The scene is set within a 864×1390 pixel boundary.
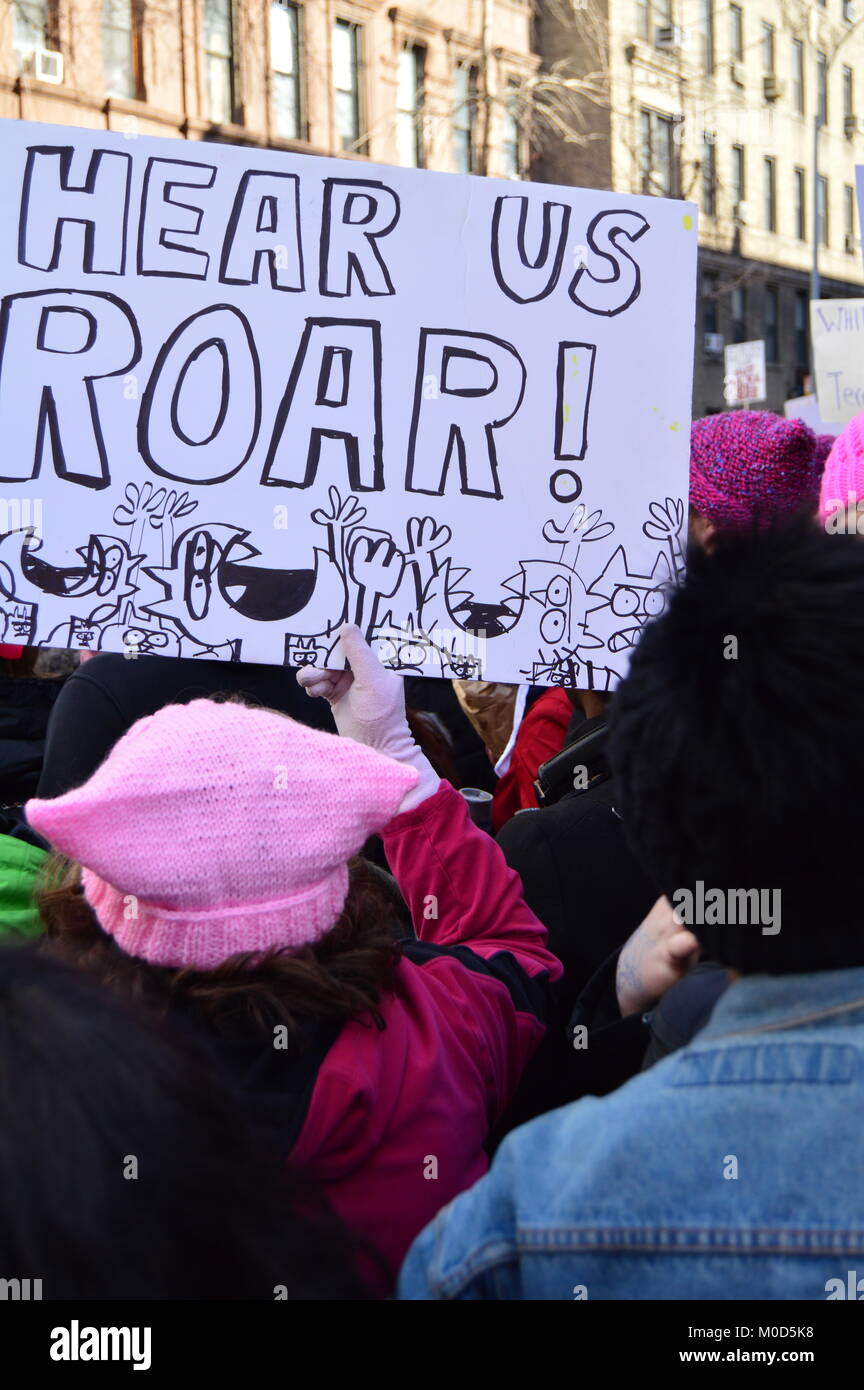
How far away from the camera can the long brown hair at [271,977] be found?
135cm

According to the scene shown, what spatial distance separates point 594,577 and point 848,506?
490mm

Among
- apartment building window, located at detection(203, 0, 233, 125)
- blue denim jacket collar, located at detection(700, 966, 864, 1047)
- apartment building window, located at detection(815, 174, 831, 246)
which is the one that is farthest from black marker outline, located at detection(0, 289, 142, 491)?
apartment building window, located at detection(815, 174, 831, 246)

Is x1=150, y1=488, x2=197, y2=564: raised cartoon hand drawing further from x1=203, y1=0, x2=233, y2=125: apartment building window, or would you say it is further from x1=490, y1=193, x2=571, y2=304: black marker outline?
x1=203, y1=0, x2=233, y2=125: apartment building window

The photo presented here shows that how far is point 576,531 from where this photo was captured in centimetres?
241

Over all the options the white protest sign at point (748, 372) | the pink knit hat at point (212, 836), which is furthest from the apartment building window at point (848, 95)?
the pink knit hat at point (212, 836)

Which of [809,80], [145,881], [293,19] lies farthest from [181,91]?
[809,80]

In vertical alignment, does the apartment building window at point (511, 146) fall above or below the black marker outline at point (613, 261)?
above

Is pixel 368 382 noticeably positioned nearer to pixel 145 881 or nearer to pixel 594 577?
pixel 594 577

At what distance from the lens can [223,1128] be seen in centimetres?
101

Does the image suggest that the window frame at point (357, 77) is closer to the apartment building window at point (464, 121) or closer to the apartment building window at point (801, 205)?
the apartment building window at point (464, 121)

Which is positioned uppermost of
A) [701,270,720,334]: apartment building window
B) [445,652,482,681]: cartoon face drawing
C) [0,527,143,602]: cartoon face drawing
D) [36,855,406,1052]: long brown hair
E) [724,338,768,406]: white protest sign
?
[701,270,720,334]: apartment building window

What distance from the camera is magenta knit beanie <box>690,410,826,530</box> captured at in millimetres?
2910

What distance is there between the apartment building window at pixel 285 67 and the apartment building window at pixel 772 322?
18.2 metres

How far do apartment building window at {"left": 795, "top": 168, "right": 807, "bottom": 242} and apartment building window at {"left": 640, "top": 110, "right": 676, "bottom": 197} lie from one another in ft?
25.5
